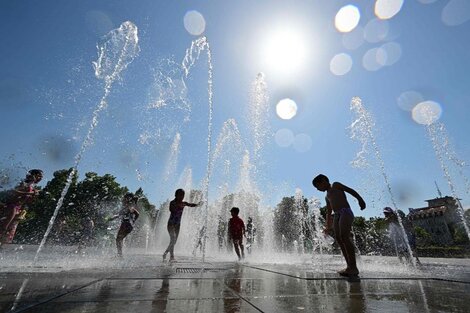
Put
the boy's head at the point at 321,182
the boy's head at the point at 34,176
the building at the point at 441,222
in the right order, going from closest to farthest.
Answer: the boy's head at the point at 321,182, the boy's head at the point at 34,176, the building at the point at 441,222

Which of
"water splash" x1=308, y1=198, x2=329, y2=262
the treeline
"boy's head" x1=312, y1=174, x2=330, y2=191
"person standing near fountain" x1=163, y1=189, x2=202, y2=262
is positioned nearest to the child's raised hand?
"boy's head" x1=312, y1=174, x2=330, y2=191

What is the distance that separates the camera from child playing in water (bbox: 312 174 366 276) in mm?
4594

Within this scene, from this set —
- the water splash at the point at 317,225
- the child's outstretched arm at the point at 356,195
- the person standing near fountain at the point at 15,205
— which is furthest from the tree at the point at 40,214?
the child's outstretched arm at the point at 356,195

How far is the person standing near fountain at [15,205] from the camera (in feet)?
20.2

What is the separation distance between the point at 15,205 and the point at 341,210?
7.27 metres

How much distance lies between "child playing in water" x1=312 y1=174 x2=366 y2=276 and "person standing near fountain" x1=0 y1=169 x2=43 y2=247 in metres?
6.62

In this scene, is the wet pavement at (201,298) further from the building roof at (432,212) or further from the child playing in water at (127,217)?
the building roof at (432,212)

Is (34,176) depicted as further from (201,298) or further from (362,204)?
(362,204)

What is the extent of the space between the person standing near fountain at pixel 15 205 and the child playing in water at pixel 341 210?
662cm

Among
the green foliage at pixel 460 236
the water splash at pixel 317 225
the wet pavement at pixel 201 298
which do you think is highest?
the green foliage at pixel 460 236

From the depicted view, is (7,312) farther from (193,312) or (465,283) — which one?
(465,283)

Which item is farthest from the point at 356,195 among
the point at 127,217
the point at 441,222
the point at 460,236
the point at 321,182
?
the point at 441,222

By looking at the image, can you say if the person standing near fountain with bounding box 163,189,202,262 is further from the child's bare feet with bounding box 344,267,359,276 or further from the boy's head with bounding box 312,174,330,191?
the child's bare feet with bounding box 344,267,359,276

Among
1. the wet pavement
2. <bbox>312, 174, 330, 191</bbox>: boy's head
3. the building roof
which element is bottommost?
the wet pavement
